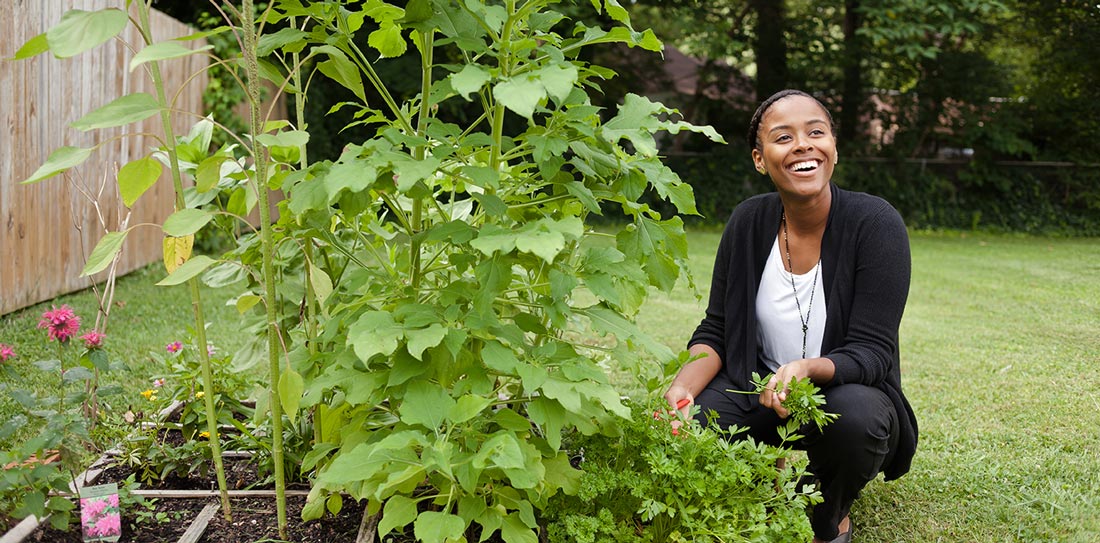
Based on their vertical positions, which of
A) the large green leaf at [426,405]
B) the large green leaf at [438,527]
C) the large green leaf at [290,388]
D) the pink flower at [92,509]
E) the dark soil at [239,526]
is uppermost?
the large green leaf at [426,405]

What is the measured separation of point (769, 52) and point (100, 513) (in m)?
11.8

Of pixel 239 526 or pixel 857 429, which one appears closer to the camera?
pixel 239 526

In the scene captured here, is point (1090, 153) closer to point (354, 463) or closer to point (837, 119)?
point (837, 119)

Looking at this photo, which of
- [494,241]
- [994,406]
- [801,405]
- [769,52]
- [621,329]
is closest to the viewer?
[494,241]

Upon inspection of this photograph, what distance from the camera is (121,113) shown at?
160 centimetres

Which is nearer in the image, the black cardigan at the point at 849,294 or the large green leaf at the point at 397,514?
the large green leaf at the point at 397,514

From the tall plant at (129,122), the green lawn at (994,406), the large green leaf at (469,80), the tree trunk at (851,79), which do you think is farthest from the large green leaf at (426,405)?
the tree trunk at (851,79)

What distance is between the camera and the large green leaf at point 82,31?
1.42 meters

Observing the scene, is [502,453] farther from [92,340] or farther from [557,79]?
[92,340]

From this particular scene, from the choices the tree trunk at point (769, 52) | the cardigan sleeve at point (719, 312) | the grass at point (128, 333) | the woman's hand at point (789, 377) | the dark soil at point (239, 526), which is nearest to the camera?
the dark soil at point (239, 526)

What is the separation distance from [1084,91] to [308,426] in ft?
41.9

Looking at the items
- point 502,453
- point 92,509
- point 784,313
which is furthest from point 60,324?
point 784,313

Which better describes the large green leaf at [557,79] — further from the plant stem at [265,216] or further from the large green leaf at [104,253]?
the large green leaf at [104,253]

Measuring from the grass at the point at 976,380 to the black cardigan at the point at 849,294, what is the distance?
0.90 ft
